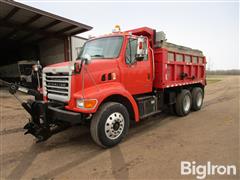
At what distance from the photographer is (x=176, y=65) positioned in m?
6.03

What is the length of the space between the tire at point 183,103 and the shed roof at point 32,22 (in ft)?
29.0

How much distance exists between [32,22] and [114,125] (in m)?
11.1

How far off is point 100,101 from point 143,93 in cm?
188

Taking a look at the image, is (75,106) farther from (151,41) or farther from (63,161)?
(151,41)

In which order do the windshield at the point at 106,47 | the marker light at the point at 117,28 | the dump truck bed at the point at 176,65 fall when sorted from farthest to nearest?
1. the dump truck bed at the point at 176,65
2. the marker light at the point at 117,28
3. the windshield at the point at 106,47

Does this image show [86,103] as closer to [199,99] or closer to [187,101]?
[187,101]

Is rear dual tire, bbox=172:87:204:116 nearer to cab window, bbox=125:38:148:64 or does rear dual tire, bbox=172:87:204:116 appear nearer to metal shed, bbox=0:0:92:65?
cab window, bbox=125:38:148:64

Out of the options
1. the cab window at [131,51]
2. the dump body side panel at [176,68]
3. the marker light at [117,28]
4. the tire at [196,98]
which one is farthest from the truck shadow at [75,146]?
the marker light at [117,28]

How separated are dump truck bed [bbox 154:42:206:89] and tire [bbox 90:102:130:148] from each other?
2.12 m

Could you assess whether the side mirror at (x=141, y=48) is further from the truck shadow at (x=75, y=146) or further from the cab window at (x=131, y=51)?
the truck shadow at (x=75, y=146)

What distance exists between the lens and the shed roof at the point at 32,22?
976 centimetres

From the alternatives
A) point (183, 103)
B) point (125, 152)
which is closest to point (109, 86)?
point (125, 152)

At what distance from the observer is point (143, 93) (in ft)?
16.9

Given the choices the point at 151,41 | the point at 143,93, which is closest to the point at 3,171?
the point at 143,93
